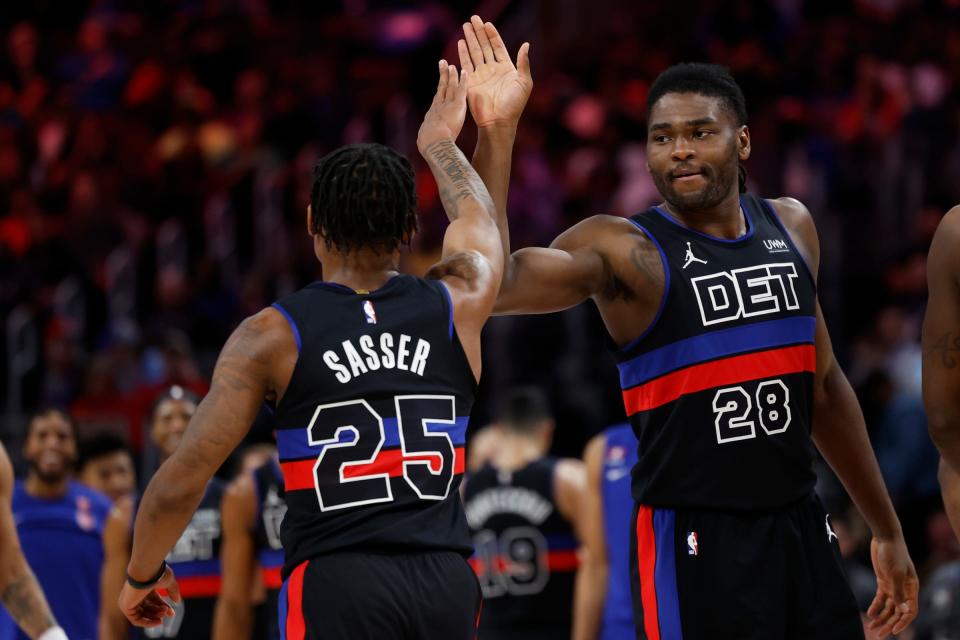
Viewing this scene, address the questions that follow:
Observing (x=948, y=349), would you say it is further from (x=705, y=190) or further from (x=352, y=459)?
(x=352, y=459)

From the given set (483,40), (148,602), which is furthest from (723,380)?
(148,602)

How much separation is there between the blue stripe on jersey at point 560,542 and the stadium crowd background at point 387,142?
6.15 ft

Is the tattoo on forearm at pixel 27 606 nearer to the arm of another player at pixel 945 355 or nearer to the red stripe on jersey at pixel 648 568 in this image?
the red stripe on jersey at pixel 648 568

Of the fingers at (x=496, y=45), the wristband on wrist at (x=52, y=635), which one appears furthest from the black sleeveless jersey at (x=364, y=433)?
the wristband on wrist at (x=52, y=635)

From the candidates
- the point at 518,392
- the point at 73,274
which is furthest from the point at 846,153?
the point at 73,274

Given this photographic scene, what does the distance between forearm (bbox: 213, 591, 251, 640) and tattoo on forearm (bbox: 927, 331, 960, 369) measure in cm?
398

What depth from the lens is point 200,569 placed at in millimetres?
7562

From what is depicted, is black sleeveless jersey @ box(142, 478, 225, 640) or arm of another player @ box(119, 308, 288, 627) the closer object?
arm of another player @ box(119, 308, 288, 627)

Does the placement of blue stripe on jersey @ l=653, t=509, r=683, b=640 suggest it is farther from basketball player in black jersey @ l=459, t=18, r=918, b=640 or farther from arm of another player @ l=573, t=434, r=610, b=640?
arm of another player @ l=573, t=434, r=610, b=640

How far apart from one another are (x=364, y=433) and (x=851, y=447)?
178 centimetres

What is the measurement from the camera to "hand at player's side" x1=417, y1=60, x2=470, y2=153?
471 cm

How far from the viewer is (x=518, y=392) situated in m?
8.59

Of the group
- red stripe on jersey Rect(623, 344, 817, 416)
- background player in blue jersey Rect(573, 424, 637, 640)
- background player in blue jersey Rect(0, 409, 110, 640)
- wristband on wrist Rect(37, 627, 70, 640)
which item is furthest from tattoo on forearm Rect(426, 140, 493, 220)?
background player in blue jersey Rect(0, 409, 110, 640)

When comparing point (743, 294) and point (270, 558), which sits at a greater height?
point (743, 294)
